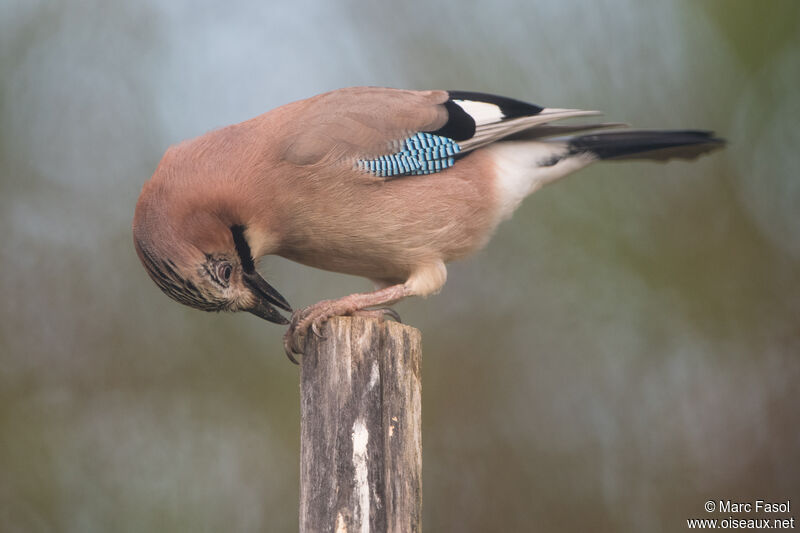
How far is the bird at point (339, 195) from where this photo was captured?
10.8ft

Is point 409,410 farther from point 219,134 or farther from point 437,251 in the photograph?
point 219,134

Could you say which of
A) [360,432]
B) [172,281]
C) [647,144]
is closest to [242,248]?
[172,281]

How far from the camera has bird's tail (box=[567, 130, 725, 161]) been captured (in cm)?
410

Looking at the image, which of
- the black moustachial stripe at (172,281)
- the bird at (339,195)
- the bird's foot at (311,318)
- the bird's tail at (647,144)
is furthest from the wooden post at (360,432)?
the bird's tail at (647,144)

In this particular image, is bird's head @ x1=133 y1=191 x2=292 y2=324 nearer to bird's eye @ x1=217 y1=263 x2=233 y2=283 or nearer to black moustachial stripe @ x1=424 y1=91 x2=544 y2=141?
bird's eye @ x1=217 y1=263 x2=233 y2=283

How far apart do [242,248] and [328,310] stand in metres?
0.48

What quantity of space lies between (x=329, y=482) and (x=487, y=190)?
5.84 ft

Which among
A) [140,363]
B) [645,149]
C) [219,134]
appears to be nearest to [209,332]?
[140,363]

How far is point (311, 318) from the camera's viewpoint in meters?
3.07

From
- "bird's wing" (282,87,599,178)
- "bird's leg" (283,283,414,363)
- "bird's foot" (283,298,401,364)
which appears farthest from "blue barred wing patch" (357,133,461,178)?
"bird's foot" (283,298,401,364)

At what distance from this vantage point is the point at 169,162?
3436 millimetres

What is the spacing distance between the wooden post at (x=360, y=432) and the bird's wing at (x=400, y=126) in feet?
3.35

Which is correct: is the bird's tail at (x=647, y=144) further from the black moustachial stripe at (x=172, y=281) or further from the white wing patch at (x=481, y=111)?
the black moustachial stripe at (x=172, y=281)

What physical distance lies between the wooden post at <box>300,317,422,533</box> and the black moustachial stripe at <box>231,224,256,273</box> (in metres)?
0.75
